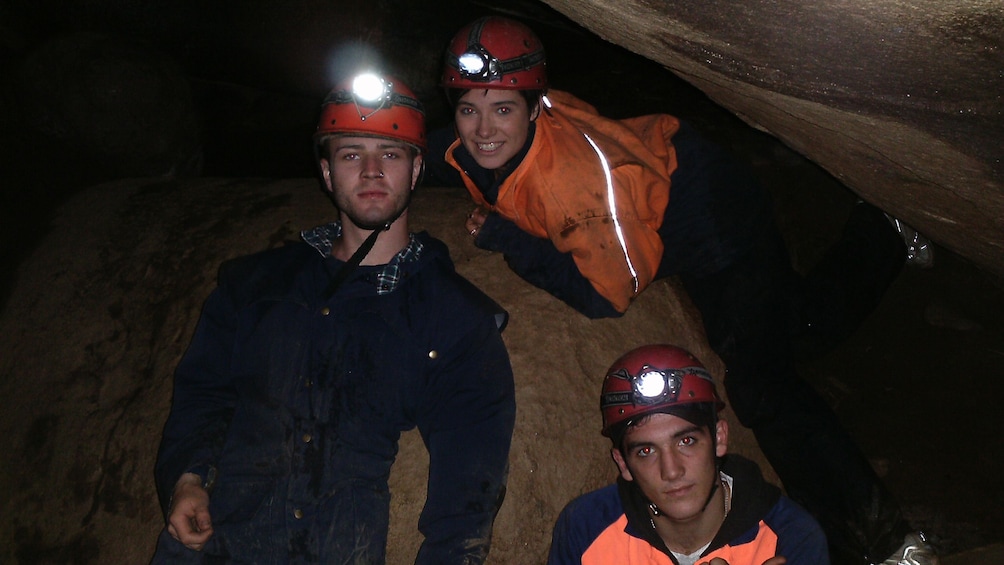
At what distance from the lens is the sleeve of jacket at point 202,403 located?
8.55 ft

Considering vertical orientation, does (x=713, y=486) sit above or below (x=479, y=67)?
below

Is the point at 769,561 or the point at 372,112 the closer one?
the point at 769,561

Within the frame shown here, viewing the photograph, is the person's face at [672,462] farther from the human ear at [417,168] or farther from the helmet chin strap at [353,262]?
the human ear at [417,168]

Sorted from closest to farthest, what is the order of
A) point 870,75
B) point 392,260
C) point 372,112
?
point 870,75, point 392,260, point 372,112

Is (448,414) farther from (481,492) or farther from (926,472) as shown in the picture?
(926,472)

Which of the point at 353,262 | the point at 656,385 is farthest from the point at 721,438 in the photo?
the point at 353,262

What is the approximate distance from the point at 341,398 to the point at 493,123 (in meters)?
1.28

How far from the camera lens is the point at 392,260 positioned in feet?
9.34

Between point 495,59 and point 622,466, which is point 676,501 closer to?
point 622,466

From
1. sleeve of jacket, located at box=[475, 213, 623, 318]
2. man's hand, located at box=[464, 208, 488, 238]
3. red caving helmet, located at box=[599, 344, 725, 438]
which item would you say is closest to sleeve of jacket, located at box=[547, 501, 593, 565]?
red caving helmet, located at box=[599, 344, 725, 438]

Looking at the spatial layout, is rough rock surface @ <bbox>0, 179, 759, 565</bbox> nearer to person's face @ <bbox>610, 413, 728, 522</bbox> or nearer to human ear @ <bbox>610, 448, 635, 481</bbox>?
human ear @ <bbox>610, 448, 635, 481</bbox>

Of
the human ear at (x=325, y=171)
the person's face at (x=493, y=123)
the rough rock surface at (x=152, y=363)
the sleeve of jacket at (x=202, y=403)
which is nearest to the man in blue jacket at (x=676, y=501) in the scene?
the rough rock surface at (x=152, y=363)

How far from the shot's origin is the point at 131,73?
4496 millimetres

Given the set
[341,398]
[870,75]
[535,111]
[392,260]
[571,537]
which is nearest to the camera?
[870,75]
